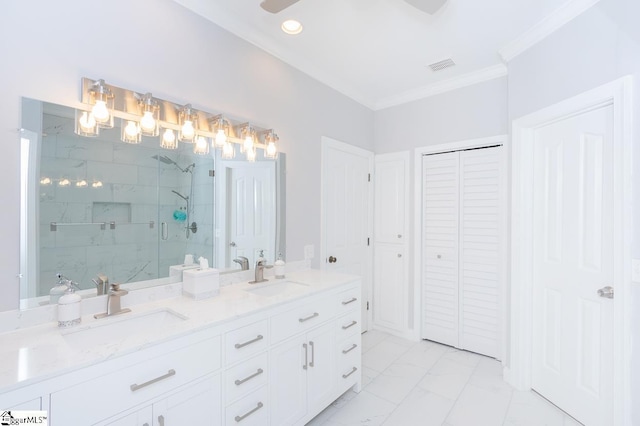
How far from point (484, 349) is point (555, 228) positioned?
55.3 inches

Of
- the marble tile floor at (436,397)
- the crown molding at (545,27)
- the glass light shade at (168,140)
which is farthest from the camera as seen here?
the marble tile floor at (436,397)

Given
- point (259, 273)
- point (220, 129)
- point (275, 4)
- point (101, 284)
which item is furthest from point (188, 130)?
point (259, 273)

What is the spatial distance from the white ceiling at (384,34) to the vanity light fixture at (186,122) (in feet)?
2.14

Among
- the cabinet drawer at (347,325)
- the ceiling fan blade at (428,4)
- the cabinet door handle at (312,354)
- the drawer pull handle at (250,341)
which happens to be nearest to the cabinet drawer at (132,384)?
the drawer pull handle at (250,341)

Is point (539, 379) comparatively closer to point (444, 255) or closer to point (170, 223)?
point (444, 255)

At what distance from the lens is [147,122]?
164 centimetres

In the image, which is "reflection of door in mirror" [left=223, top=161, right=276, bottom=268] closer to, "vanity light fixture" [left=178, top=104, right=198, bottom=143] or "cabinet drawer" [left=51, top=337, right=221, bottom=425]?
"vanity light fixture" [left=178, top=104, right=198, bottom=143]

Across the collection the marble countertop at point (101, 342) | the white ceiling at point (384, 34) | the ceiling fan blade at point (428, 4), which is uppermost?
the white ceiling at point (384, 34)

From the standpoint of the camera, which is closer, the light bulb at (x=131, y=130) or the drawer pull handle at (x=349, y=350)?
the light bulb at (x=131, y=130)

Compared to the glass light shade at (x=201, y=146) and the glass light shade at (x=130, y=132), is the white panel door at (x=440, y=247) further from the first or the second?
the glass light shade at (x=130, y=132)

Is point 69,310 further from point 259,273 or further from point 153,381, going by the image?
A: point 259,273

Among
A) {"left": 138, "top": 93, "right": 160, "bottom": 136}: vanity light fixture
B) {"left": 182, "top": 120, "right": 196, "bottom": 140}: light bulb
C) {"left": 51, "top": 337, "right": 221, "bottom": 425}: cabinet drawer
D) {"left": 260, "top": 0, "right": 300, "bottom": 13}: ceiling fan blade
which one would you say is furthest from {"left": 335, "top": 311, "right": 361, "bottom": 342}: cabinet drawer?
{"left": 260, "top": 0, "right": 300, "bottom": 13}: ceiling fan blade

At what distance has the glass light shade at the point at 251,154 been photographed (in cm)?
219

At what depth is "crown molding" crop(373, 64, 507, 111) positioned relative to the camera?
108 inches
